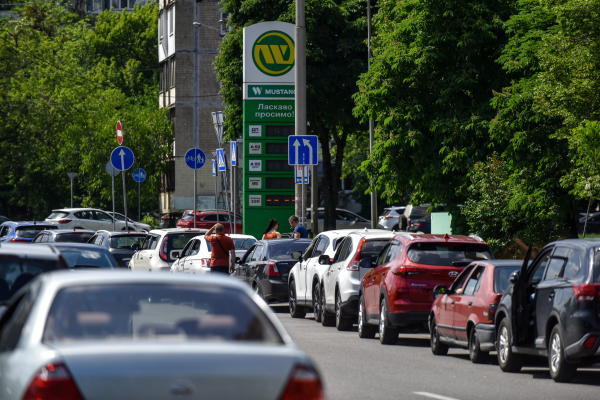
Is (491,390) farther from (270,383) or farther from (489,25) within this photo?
(489,25)

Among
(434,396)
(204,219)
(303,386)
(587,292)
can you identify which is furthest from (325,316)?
(204,219)

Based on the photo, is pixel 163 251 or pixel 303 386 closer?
pixel 303 386

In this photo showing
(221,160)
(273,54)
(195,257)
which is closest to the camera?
(195,257)

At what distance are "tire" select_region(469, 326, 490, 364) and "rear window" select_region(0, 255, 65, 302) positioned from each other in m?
6.28

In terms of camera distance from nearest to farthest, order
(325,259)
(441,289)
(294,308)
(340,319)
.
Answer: (441,289)
(340,319)
(325,259)
(294,308)

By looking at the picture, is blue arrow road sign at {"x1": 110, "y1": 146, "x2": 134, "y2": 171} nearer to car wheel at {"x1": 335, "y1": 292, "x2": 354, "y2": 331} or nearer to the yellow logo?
the yellow logo

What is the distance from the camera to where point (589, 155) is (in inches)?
845

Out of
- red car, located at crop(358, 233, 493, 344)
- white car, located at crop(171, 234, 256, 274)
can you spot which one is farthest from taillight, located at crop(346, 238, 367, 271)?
white car, located at crop(171, 234, 256, 274)

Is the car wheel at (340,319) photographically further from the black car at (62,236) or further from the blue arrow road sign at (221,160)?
the blue arrow road sign at (221,160)

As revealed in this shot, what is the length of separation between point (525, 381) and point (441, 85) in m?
17.5

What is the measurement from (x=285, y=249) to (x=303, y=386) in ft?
55.4

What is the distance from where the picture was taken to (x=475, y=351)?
13.2 meters

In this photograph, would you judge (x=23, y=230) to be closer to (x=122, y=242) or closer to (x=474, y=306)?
(x=122, y=242)

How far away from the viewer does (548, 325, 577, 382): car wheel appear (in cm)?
1089
